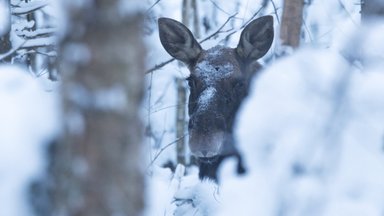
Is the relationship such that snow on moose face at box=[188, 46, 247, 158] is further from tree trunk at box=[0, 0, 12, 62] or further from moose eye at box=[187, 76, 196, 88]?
tree trunk at box=[0, 0, 12, 62]

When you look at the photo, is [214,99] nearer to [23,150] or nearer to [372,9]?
[372,9]

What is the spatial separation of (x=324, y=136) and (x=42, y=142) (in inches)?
51.7

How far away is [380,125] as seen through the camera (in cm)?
380

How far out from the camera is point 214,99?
5.43 m

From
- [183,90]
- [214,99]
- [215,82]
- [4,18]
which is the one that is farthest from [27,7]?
[183,90]

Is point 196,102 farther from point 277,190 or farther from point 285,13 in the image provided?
point 277,190

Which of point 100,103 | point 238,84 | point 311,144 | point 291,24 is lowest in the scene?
point 238,84

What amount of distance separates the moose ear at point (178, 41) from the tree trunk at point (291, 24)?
97 centimetres

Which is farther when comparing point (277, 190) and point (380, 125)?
point (380, 125)

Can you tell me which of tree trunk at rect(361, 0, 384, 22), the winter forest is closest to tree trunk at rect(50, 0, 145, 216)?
the winter forest

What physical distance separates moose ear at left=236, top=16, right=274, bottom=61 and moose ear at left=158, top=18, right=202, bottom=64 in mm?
391

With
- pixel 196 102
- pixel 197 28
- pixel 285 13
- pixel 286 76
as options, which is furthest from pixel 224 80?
pixel 197 28

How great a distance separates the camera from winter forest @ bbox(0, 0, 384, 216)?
234 centimetres

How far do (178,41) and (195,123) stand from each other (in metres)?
1.32
